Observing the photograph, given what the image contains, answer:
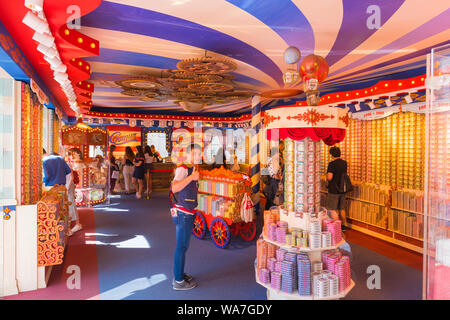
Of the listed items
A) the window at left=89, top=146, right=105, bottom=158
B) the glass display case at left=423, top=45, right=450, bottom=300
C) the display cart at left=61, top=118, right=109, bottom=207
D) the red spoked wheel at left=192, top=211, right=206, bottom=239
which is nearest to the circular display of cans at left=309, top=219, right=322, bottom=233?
the glass display case at left=423, top=45, right=450, bottom=300

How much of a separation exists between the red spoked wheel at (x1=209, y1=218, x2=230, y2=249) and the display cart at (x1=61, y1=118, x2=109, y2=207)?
457 cm

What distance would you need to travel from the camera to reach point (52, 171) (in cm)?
525

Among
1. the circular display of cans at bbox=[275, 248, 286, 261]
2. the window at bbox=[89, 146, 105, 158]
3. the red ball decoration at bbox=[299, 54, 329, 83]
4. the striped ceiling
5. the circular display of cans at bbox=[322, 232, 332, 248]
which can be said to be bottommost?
the circular display of cans at bbox=[275, 248, 286, 261]

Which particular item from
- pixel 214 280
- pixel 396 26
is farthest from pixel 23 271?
pixel 396 26

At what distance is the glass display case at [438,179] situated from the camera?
194 centimetres

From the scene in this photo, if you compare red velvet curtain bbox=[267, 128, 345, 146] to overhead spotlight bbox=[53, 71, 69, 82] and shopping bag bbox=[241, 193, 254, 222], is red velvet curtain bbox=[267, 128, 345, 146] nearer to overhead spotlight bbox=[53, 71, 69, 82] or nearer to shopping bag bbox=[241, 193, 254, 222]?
shopping bag bbox=[241, 193, 254, 222]

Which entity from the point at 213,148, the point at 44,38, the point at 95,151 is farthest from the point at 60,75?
the point at 213,148

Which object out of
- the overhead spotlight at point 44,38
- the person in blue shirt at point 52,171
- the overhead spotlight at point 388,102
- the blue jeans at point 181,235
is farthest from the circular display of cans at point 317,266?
the person in blue shirt at point 52,171

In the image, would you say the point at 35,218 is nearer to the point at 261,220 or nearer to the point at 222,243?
the point at 222,243

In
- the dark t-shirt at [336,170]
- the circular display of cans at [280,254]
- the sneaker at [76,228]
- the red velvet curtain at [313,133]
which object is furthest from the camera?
the sneaker at [76,228]

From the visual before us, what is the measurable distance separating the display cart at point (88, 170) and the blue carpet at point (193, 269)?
2.54 m

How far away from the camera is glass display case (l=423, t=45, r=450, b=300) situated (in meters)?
1.94

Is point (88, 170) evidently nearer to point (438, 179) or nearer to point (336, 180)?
point (336, 180)

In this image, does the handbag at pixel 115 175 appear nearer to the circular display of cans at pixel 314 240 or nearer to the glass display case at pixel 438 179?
the circular display of cans at pixel 314 240
